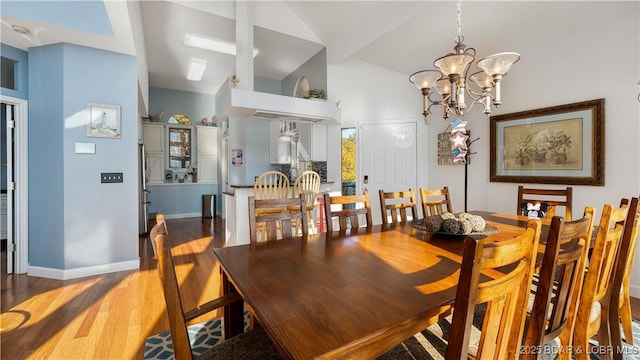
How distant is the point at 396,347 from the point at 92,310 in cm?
249

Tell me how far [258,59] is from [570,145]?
4887 mm

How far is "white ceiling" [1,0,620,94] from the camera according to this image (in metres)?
2.64

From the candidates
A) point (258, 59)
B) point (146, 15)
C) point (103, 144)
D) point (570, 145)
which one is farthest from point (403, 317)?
point (258, 59)

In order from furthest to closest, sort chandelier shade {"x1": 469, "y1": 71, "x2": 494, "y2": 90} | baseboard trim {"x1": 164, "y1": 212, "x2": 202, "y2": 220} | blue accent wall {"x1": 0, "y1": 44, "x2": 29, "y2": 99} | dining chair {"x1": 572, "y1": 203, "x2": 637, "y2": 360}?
baseboard trim {"x1": 164, "y1": 212, "x2": 202, "y2": 220} → blue accent wall {"x1": 0, "y1": 44, "x2": 29, "y2": 99} → chandelier shade {"x1": 469, "y1": 71, "x2": 494, "y2": 90} → dining chair {"x1": 572, "y1": 203, "x2": 637, "y2": 360}

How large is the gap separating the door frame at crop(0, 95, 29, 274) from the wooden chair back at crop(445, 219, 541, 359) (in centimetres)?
421

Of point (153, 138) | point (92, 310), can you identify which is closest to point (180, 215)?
point (153, 138)

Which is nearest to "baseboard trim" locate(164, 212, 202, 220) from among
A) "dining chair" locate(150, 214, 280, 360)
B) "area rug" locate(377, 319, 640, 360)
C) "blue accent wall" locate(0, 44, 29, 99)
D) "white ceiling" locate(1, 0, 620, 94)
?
"white ceiling" locate(1, 0, 620, 94)

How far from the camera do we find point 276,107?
356 cm

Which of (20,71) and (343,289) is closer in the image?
(343,289)

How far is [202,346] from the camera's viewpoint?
1.85 metres

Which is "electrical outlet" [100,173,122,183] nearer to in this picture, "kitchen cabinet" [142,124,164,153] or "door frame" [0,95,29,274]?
"door frame" [0,95,29,274]

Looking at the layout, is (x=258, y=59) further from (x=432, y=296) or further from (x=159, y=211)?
(x=432, y=296)

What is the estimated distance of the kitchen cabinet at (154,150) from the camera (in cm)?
634

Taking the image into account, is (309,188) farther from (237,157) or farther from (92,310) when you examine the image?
(237,157)
